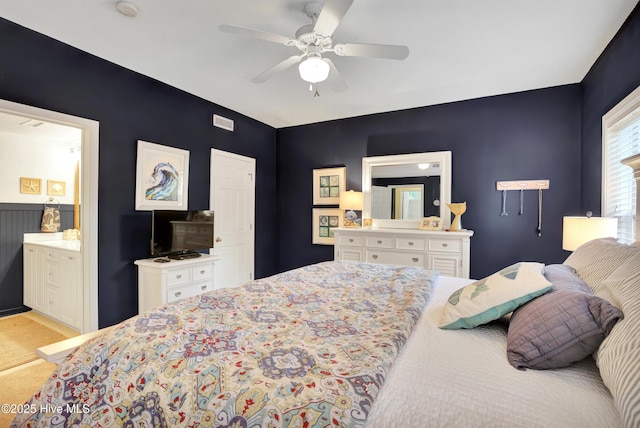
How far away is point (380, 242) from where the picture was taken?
143 inches

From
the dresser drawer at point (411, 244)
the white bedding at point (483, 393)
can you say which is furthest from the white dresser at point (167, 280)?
the white bedding at point (483, 393)

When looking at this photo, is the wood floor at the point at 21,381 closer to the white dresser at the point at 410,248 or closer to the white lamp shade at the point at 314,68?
the white lamp shade at the point at 314,68

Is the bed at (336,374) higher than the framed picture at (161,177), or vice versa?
the framed picture at (161,177)

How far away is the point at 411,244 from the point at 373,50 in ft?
7.35

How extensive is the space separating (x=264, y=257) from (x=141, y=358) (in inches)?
149

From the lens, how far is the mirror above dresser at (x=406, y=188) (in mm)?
3746

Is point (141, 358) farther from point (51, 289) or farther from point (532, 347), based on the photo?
point (51, 289)

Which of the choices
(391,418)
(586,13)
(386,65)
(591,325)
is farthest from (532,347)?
(386,65)

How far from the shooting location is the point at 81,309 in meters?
2.72

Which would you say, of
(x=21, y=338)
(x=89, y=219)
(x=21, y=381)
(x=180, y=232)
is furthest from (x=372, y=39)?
(x=21, y=338)

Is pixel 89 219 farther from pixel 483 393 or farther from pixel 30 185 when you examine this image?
pixel 483 393

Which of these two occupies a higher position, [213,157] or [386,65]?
[386,65]

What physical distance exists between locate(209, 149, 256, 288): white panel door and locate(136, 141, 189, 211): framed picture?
45 cm

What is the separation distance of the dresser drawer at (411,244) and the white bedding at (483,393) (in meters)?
2.41
